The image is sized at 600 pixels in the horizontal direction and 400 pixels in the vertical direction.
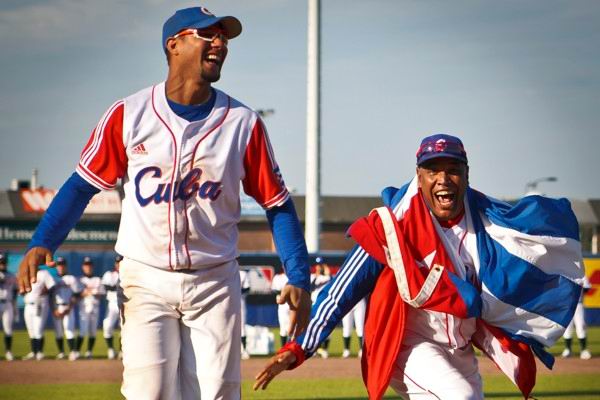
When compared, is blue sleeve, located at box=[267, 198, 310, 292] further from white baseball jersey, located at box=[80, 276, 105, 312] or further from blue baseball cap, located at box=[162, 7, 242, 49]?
white baseball jersey, located at box=[80, 276, 105, 312]

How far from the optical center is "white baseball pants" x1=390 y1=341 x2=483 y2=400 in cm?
585

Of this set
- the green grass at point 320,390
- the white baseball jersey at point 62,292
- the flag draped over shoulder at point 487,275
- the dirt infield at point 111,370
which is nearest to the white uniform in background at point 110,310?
the white baseball jersey at point 62,292

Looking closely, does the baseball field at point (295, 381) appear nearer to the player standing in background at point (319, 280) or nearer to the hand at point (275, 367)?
the player standing in background at point (319, 280)

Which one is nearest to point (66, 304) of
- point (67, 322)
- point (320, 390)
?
point (67, 322)

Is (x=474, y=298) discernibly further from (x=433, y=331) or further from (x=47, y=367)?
(x=47, y=367)

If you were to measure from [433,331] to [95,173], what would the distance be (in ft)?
6.48

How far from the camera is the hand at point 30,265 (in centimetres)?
550

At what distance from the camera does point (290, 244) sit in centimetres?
578

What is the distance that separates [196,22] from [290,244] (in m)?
1.21

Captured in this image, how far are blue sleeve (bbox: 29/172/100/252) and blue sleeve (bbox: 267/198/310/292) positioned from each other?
930 millimetres

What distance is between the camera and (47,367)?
20531 mm

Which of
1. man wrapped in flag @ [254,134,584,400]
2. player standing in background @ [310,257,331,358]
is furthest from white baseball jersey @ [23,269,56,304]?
man wrapped in flag @ [254,134,584,400]

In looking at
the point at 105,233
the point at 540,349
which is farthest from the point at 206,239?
the point at 105,233

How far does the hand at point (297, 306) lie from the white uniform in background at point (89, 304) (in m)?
18.8
